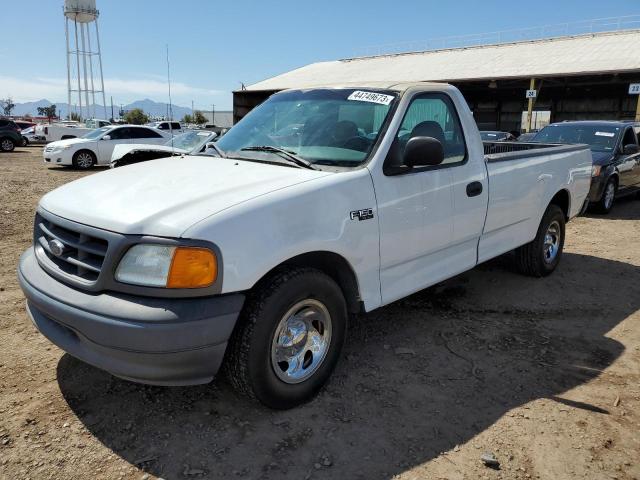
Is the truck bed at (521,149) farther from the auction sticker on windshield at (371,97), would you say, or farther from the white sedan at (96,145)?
the white sedan at (96,145)

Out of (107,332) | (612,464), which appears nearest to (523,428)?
(612,464)

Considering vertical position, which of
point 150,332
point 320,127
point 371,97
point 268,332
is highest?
point 371,97

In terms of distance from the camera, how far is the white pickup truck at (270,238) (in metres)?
2.52

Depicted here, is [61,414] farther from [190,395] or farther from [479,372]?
[479,372]

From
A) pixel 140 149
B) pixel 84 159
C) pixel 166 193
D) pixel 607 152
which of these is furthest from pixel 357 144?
pixel 84 159

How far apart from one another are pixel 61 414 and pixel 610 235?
25.8 feet

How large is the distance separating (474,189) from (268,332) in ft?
7.13

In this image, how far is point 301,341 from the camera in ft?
10.1

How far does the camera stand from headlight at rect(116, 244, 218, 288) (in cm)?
250

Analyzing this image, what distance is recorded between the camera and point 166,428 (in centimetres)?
289

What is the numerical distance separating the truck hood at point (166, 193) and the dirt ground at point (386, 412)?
44.8 inches

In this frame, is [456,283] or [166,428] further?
[456,283]

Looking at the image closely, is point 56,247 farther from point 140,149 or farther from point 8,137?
point 8,137

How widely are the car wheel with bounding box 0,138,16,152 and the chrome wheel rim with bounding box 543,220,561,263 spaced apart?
28.4 meters
